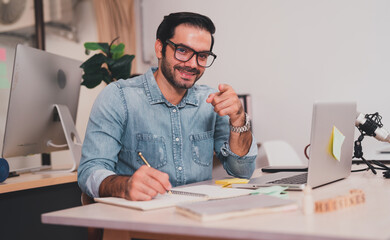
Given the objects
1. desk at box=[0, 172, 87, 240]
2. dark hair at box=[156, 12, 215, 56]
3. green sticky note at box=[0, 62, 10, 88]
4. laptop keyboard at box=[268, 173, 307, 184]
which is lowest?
desk at box=[0, 172, 87, 240]

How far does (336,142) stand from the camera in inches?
52.2

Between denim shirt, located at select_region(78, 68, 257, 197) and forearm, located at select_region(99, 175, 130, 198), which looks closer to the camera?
forearm, located at select_region(99, 175, 130, 198)

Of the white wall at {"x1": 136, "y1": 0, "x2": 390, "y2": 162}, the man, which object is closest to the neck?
the man

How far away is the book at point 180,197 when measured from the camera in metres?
1.02

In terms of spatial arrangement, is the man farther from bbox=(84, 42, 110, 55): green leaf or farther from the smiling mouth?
bbox=(84, 42, 110, 55): green leaf

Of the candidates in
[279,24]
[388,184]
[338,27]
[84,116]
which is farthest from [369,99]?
[84,116]

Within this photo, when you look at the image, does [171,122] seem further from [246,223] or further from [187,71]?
[246,223]

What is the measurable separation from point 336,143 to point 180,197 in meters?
0.54

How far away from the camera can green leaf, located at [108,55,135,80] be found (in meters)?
2.64

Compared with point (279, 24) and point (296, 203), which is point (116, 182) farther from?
point (279, 24)

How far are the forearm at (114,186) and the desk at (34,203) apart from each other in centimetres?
63

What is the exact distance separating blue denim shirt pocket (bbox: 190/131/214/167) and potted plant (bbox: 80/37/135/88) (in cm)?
111

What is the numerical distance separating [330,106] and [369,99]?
6.15 feet

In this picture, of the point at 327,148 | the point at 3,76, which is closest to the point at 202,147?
the point at 327,148
